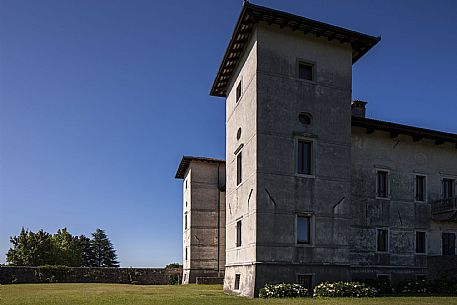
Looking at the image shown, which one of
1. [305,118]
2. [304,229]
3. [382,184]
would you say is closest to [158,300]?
[304,229]

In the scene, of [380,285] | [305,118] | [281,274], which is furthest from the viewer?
[380,285]

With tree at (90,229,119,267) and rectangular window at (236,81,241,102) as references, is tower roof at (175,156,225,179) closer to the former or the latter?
rectangular window at (236,81,241,102)

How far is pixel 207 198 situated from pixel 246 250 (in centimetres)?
2192

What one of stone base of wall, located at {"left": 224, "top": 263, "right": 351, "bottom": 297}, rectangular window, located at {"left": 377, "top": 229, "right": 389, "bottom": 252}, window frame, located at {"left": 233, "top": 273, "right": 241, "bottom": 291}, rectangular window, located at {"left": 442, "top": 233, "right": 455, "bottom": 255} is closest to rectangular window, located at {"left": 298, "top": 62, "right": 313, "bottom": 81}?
stone base of wall, located at {"left": 224, "top": 263, "right": 351, "bottom": 297}

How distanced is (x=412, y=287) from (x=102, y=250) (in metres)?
80.2

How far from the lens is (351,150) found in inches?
1139

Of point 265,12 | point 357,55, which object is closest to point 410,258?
point 357,55

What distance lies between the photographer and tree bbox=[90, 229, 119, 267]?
9625 centimetres

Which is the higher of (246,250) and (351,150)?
(351,150)

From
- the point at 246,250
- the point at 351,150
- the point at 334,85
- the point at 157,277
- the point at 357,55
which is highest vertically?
the point at 357,55

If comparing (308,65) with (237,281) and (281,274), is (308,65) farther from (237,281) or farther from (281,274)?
(237,281)

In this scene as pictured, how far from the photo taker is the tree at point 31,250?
63.0 metres

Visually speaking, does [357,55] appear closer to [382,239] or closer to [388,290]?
[382,239]

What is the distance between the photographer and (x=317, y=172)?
1030 inches
